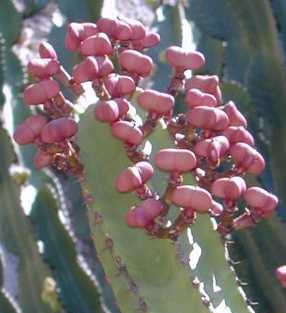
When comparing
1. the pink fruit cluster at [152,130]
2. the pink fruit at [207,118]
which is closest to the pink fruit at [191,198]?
the pink fruit cluster at [152,130]

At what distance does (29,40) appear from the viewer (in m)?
4.06

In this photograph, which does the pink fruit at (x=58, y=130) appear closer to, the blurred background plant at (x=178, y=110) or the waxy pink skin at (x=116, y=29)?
the waxy pink skin at (x=116, y=29)

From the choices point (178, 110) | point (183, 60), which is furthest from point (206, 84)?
point (178, 110)

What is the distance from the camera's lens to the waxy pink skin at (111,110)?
1.25 meters

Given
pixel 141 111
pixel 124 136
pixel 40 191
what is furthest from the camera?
pixel 40 191

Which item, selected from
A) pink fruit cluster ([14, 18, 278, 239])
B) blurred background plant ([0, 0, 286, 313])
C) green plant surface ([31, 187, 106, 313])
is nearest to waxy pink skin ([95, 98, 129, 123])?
pink fruit cluster ([14, 18, 278, 239])

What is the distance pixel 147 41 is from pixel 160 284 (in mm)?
325

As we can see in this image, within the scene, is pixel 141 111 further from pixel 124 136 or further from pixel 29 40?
pixel 29 40

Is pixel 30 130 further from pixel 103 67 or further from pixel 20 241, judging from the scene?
pixel 20 241

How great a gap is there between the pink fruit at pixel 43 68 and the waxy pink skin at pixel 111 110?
0.09 metres

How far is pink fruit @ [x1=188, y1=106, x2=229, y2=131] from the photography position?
1257mm

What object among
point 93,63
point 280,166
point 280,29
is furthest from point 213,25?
point 93,63

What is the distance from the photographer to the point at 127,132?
1.24 m

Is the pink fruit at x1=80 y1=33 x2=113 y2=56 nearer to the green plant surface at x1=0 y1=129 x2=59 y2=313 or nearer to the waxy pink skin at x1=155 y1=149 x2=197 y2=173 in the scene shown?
the waxy pink skin at x1=155 y1=149 x2=197 y2=173
